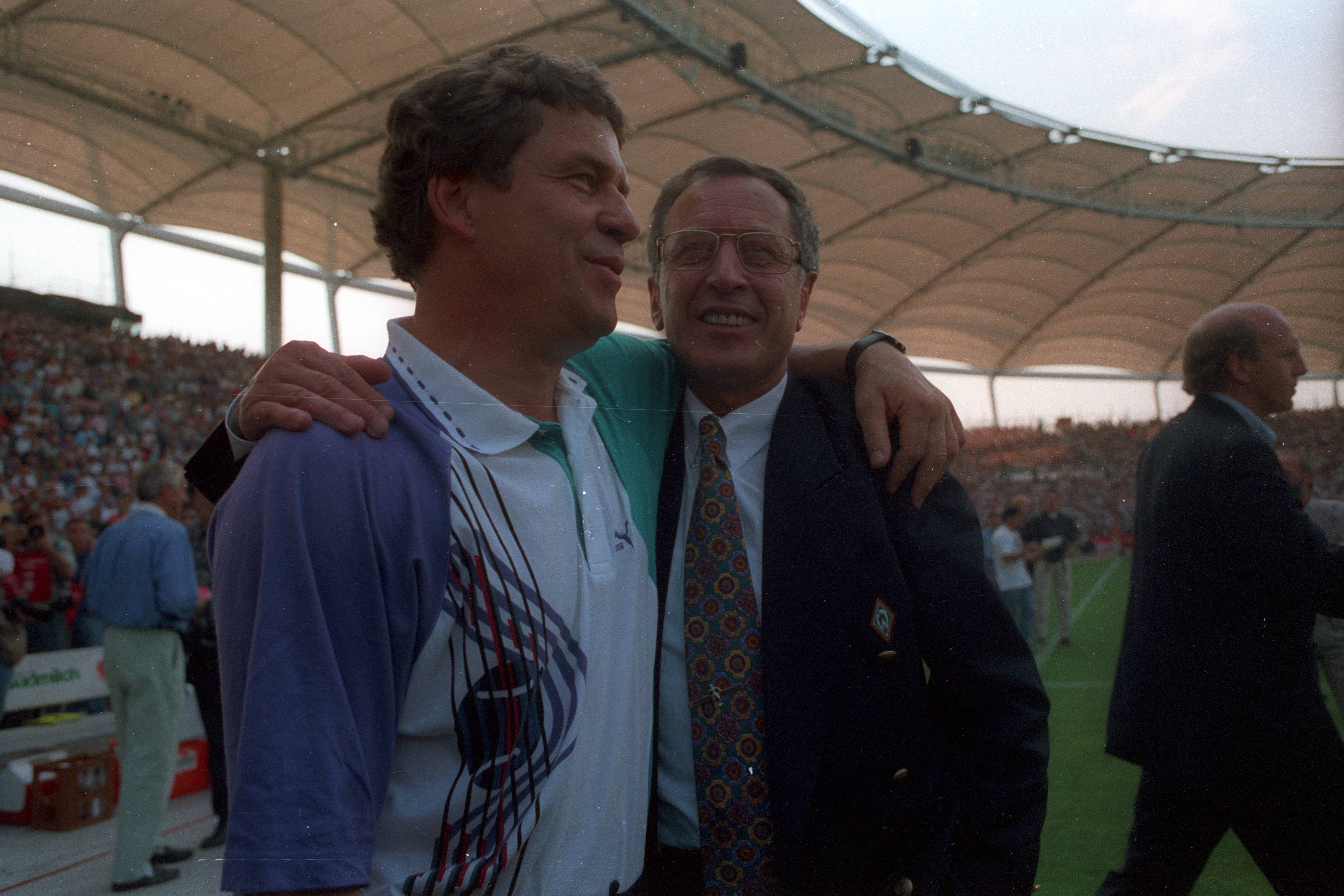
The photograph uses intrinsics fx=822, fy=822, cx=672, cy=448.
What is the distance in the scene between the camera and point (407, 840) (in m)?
0.97

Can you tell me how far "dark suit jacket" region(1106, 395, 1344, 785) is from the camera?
4.67 feet

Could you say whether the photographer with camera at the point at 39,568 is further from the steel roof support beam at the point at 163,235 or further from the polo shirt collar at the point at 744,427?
the polo shirt collar at the point at 744,427

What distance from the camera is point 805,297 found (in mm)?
1331

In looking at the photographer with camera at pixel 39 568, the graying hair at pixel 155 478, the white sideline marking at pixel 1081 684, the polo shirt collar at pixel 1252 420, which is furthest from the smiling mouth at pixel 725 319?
the white sideline marking at pixel 1081 684

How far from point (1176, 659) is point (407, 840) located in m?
1.47

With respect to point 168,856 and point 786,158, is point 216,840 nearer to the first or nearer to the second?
point 168,856

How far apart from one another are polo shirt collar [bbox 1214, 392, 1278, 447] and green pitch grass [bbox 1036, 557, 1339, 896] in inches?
12.9

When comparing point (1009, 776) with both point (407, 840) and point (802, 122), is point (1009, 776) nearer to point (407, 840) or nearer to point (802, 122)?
point (407, 840)

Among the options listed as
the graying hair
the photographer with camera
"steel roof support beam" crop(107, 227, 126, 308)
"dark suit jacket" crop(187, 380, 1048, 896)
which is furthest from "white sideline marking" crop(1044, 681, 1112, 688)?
the photographer with camera

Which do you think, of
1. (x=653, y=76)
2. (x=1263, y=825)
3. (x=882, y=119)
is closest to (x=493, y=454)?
(x=653, y=76)

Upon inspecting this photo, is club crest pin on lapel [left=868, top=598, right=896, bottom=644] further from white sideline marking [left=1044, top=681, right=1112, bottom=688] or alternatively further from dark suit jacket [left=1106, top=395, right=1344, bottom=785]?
white sideline marking [left=1044, top=681, right=1112, bottom=688]

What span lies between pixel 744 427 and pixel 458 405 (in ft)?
1.51

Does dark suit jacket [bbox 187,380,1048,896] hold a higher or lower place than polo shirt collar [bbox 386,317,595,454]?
lower

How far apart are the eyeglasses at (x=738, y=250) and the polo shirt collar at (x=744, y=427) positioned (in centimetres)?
21
